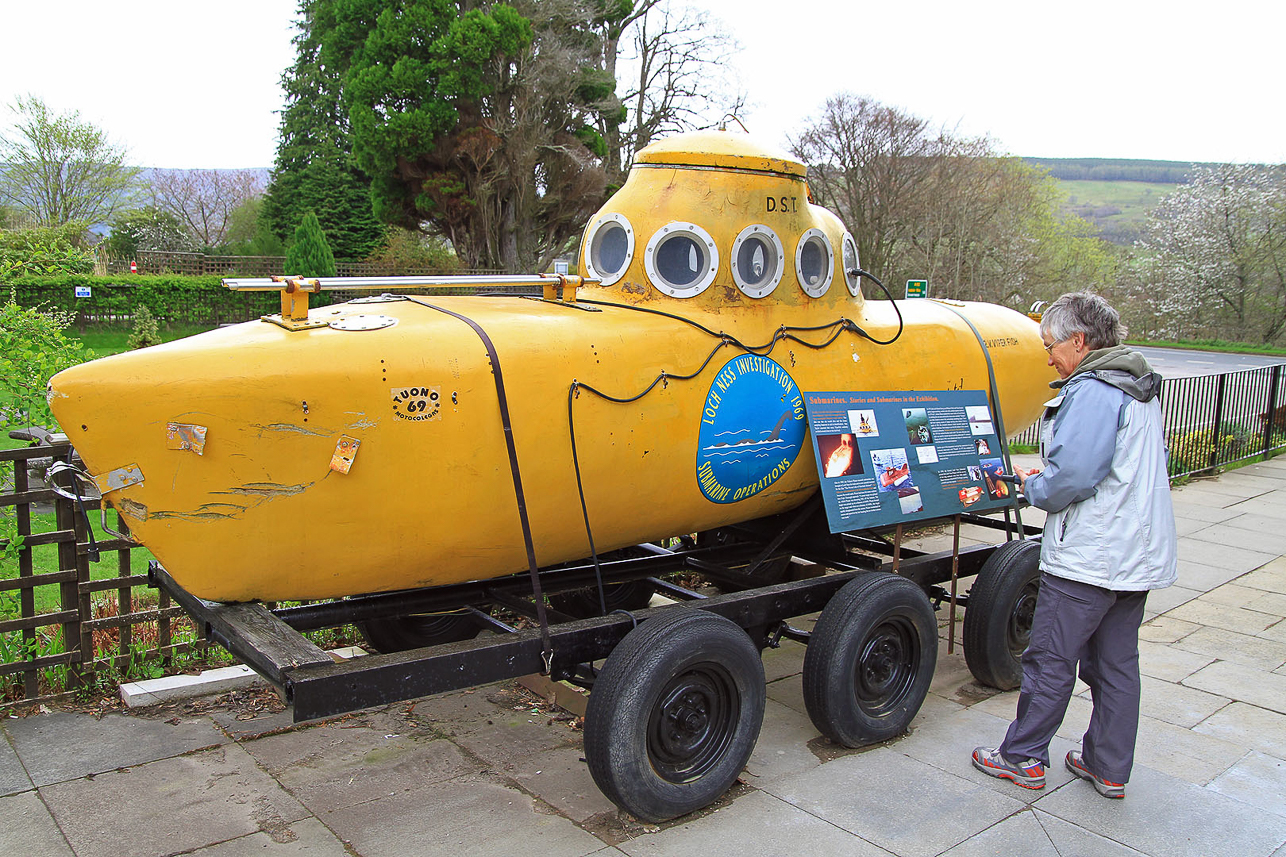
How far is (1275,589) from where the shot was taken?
7.07 metres

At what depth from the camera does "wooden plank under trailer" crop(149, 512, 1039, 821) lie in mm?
3230

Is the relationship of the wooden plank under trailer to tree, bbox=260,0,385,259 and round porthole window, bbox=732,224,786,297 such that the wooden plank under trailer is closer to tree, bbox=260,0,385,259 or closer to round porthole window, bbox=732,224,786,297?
round porthole window, bbox=732,224,786,297

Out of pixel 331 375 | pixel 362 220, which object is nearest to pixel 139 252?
pixel 362 220

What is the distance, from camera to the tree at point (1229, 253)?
1137 inches

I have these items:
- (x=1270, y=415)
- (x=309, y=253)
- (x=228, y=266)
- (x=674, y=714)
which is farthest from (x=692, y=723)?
(x=228, y=266)

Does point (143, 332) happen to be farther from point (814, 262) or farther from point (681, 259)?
point (814, 262)

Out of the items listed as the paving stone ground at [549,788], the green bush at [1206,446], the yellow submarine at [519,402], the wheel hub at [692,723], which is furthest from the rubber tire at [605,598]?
the green bush at [1206,446]

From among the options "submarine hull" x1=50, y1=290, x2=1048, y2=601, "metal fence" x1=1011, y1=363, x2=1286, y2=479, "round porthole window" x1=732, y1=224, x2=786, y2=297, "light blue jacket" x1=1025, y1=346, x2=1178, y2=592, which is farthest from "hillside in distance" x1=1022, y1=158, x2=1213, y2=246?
"submarine hull" x1=50, y1=290, x2=1048, y2=601

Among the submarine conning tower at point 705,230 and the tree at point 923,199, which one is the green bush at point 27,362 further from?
the tree at point 923,199

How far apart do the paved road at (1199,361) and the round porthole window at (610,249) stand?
2148 centimetres

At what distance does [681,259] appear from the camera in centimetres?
450

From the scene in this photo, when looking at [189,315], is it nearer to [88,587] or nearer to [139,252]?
[139,252]

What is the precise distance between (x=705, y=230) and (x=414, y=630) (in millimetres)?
2563

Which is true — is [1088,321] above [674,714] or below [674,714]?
above
